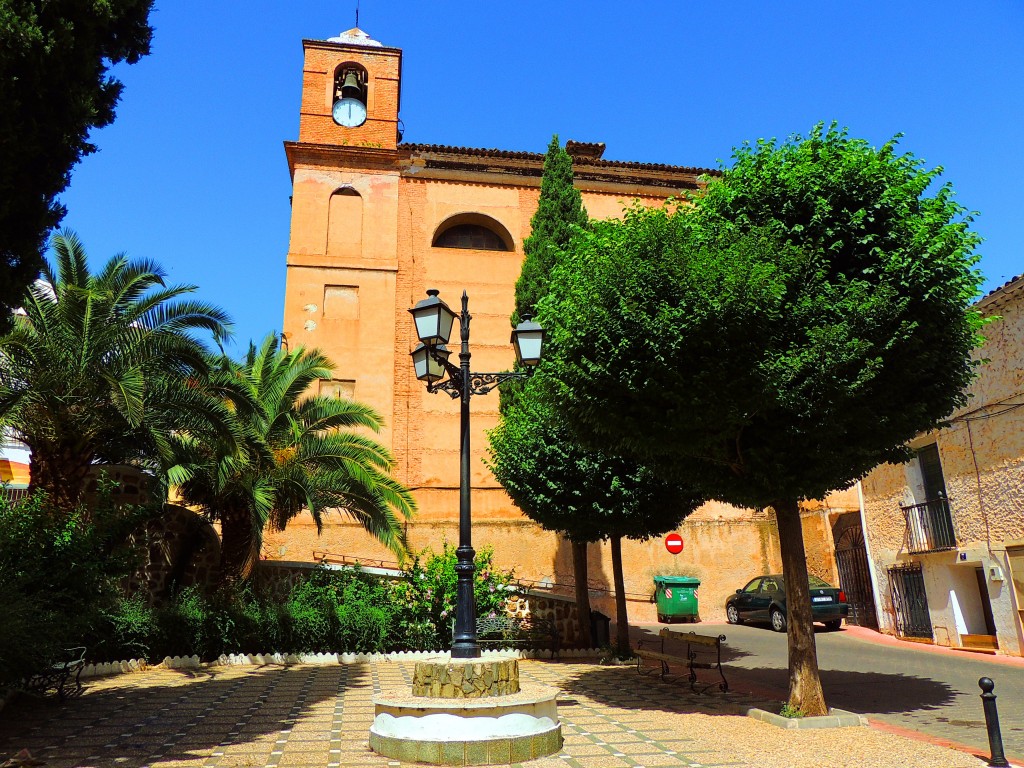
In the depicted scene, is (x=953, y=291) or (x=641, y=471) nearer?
(x=953, y=291)

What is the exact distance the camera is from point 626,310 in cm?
805

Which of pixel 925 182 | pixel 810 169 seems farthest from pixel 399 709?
pixel 925 182

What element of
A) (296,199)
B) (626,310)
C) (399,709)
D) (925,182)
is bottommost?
(399,709)

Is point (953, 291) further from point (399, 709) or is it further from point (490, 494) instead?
point (490, 494)

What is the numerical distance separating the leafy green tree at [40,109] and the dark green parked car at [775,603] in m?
16.7

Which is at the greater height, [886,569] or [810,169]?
[810,169]

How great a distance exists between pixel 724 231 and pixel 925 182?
2508 mm

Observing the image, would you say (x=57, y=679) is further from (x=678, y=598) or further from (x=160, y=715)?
(x=678, y=598)

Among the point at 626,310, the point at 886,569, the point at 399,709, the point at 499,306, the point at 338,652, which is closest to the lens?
the point at 399,709

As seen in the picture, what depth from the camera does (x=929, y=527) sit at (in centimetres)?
1602

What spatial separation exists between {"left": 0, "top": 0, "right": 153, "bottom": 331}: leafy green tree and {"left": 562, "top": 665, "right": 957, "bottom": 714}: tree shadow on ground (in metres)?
8.32

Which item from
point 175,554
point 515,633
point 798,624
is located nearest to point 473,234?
point 175,554

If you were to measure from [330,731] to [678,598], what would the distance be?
1427 cm

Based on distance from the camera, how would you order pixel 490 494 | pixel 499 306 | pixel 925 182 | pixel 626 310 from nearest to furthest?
pixel 626 310, pixel 925 182, pixel 490 494, pixel 499 306
